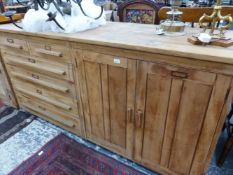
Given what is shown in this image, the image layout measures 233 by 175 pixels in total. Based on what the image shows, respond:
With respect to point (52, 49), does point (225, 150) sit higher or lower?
lower

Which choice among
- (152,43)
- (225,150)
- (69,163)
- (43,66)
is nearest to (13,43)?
(43,66)

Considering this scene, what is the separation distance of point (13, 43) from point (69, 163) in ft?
3.46

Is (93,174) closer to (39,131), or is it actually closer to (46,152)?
(46,152)

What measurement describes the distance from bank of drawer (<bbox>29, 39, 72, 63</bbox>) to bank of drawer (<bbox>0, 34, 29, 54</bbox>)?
0.09 metres

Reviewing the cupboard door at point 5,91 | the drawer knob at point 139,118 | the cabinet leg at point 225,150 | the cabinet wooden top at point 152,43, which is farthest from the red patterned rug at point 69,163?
the cabinet wooden top at point 152,43

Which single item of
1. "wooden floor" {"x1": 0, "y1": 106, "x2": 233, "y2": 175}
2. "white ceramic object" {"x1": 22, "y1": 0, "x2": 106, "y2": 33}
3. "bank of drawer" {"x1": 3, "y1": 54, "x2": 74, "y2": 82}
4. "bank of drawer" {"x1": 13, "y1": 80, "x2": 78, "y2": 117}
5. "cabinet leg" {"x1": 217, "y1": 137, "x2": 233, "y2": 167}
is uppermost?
"white ceramic object" {"x1": 22, "y1": 0, "x2": 106, "y2": 33}

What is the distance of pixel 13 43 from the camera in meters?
1.44

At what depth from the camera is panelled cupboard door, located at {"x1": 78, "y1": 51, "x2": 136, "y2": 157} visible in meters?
1.02

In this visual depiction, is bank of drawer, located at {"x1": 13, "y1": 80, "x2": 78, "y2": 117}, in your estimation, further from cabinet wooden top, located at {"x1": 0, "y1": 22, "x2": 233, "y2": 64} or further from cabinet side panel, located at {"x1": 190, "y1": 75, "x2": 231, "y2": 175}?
cabinet side panel, located at {"x1": 190, "y1": 75, "x2": 231, "y2": 175}

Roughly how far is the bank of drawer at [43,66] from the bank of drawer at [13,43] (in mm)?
65

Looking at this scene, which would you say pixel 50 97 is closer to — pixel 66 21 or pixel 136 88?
pixel 66 21

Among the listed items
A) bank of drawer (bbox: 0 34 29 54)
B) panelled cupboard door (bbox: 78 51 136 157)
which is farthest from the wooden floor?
bank of drawer (bbox: 0 34 29 54)

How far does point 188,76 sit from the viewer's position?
2.70 feet

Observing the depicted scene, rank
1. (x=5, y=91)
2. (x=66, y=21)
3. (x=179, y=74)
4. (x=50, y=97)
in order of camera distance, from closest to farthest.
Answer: (x=179, y=74) → (x=66, y=21) → (x=50, y=97) → (x=5, y=91)
